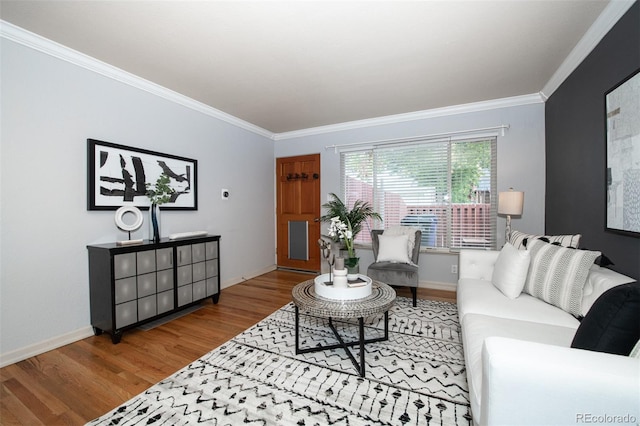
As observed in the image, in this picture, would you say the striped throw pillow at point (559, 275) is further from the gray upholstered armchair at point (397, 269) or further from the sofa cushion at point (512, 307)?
the gray upholstered armchair at point (397, 269)

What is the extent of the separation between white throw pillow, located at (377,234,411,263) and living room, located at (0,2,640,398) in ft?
4.64

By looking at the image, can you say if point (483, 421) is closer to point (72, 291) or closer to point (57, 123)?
point (72, 291)

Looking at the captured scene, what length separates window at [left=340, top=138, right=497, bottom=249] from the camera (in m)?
3.70

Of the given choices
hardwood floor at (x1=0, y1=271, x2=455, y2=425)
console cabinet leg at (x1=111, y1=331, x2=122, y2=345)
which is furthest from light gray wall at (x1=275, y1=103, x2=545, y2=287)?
console cabinet leg at (x1=111, y1=331, x2=122, y2=345)

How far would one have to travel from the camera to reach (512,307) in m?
1.89

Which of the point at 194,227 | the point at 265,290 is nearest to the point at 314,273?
the point at 265,290

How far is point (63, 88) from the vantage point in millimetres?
2350

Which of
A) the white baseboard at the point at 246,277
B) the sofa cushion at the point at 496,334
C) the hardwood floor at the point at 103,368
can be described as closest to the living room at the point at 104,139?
the hardwood floor at the point at 103,368

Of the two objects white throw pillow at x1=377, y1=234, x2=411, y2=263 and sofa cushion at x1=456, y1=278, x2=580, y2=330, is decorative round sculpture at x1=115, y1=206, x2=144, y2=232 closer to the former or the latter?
white throw pillow at x1=377, y1=234, x2=411, y2=263

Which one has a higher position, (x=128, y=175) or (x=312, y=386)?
(x=128, y=175)

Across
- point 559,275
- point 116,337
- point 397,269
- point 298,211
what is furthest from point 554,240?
point 116,337

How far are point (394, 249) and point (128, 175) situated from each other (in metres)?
3.17

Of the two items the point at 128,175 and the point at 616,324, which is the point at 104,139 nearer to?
the point at 128,175

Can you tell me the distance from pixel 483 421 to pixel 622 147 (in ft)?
6.68
